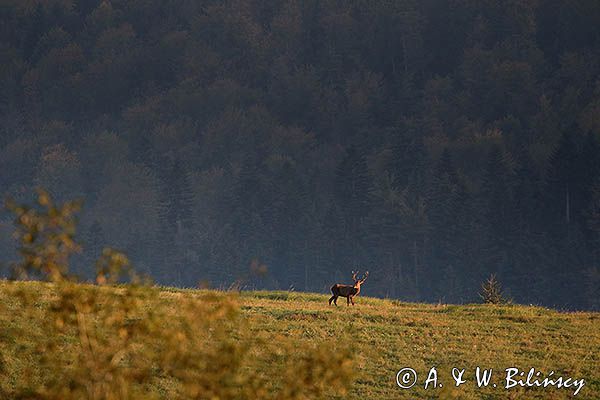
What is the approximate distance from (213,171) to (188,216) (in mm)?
35589

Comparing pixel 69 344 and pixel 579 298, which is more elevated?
pixel 579 298

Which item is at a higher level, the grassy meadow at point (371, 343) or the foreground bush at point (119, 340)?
the grassy meadow at point (371, 343)

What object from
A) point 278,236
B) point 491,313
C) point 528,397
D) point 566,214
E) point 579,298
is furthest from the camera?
point 278,236

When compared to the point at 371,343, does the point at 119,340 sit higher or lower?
lower

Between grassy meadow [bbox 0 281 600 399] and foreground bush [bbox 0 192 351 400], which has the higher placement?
grassy meadow [bbox 0 281 600 399]

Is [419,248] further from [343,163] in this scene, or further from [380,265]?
[343,163]

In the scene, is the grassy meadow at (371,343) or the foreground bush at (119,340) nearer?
the foreground bush at (119,340)

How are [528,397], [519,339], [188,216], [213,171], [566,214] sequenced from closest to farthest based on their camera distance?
[528,397] → [519,339] → [566,214] → [188,216] → [213,171]

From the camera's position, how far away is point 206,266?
153625 millimetres

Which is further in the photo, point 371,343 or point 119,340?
point 371,343

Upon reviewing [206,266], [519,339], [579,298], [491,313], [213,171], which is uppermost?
[213,171]

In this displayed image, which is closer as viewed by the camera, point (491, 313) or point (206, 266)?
point (491, 313)

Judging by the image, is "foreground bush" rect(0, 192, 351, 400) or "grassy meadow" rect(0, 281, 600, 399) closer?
"foreground bush" rect(0, 192, 351, 400)

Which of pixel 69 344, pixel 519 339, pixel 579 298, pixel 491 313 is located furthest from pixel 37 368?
pixel 579 298
